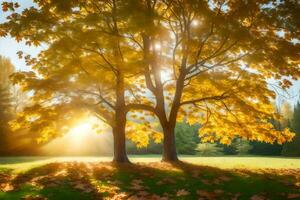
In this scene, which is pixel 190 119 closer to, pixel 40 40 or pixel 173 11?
pixel 173 11

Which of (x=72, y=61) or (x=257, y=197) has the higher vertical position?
(x=72, y=61)

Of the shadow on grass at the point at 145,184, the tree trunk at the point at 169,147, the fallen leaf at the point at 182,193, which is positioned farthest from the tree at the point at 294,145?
the fallen leaf at the point at 182,193

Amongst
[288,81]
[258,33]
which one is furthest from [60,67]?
[288,81]

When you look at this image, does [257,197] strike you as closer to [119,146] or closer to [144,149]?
[119,146]

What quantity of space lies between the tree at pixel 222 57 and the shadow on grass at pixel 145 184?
4.42 m

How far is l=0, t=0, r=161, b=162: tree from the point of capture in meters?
12.9

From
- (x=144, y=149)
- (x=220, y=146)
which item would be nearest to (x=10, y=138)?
(x=144, y=149)

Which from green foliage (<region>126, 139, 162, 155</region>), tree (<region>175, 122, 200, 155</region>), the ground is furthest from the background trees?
tree (<region>175, 122, 200, 155</region>)

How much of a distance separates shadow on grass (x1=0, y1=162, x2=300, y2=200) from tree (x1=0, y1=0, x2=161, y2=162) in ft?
11.7

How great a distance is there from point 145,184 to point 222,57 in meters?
8.54

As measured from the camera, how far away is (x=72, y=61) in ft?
49.0

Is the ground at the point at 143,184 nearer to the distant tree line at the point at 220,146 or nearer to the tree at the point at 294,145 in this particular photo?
the distant tree line at the point at 220,146

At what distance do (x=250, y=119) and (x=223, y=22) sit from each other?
19.3ft

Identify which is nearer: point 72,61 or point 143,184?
point 143,184
